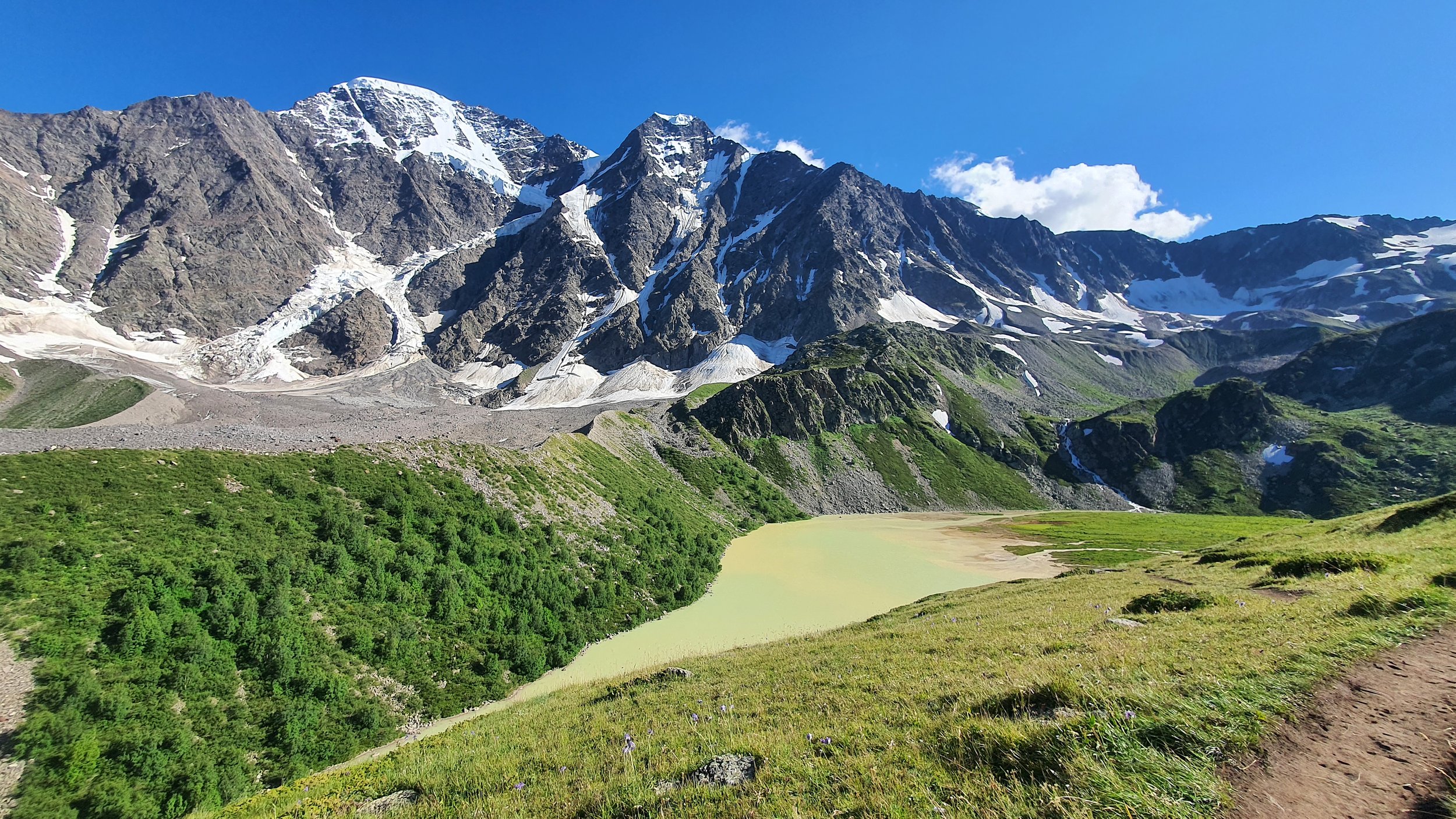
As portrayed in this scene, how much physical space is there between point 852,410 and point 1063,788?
13807 centimetres

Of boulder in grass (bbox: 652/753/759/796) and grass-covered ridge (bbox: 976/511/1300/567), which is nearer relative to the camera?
boulder in grass (bbox: 652/753/759/796)

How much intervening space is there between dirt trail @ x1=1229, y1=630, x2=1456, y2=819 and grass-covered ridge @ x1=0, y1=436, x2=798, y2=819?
84.2 ft

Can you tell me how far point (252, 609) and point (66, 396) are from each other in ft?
477

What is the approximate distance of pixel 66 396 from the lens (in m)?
107

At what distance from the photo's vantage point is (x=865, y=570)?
2263 inches

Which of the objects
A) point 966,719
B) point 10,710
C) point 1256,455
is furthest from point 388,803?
point 1256,455

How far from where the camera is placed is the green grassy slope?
317ft

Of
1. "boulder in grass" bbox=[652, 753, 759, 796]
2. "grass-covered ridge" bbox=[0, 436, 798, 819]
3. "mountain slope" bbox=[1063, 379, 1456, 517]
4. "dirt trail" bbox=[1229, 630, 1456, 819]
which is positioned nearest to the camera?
"dirt trail" bbox=[1229, 630, 1456, 819]

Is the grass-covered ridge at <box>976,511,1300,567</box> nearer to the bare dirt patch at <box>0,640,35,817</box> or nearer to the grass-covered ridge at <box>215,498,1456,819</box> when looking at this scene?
the grass-covered ridge at <box>215,498,1456,819</box>

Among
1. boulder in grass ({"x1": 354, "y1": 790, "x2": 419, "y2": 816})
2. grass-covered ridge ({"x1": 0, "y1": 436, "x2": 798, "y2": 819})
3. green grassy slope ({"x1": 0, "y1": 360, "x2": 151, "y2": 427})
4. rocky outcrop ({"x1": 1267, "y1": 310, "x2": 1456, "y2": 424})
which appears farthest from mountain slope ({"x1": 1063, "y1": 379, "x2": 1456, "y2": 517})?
green grassy slope ({"x1": 0, "y1": 360, "x2": 151, "y2": 427})

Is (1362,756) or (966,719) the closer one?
(1362,756)

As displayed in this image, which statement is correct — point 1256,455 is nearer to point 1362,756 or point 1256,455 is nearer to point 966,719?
point 966,719

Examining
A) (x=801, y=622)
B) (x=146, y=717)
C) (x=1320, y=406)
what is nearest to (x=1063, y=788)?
(x=146, y=717)

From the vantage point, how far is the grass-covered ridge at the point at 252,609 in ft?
53.8
